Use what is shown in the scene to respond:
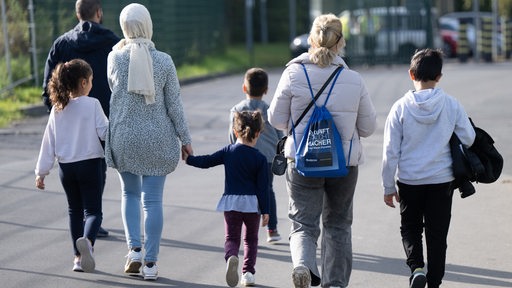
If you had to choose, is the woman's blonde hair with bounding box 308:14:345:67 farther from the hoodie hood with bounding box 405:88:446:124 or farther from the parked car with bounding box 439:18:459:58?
the parked car with bounding box 439:18:459:58

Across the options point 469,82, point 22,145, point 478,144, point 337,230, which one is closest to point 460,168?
point 478,144


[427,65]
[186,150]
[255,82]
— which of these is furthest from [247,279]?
[427,65]

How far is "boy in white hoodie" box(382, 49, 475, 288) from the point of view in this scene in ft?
20.8

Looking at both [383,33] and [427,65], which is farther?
[383,33]

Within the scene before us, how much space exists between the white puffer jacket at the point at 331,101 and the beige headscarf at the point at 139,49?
957mm

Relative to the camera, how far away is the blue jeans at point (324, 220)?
636 cm

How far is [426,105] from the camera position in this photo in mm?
6305

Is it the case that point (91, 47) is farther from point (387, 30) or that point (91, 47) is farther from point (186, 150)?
point (387, 30)

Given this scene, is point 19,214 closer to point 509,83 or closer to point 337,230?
point 337,230

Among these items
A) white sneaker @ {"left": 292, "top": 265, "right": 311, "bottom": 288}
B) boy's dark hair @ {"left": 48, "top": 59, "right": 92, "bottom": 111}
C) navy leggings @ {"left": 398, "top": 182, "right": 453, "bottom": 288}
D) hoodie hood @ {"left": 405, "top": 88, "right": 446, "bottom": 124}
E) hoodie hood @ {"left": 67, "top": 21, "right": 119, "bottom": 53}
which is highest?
hoodie hood @ {"left": 67, "top": 21, "right": 119, "bottom": 53}

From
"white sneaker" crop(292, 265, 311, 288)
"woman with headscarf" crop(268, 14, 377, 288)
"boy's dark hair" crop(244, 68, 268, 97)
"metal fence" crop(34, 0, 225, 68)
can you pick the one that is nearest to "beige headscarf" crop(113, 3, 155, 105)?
"woman with headscarf" crop(268, 14, 377, 288)

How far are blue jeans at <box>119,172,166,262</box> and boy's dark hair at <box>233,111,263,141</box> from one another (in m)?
0.65

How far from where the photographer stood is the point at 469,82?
25.0m

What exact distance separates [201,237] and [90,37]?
1784mm
